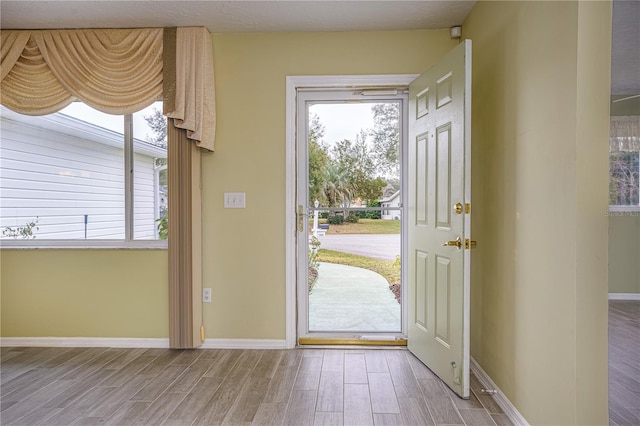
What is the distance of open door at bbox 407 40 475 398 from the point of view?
2.00m

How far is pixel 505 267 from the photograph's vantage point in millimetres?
1958

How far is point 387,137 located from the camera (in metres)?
2.89

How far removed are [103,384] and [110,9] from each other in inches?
103

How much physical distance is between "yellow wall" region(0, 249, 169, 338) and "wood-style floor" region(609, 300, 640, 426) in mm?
3098

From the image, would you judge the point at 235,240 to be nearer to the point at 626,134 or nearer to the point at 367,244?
the point at 367,244

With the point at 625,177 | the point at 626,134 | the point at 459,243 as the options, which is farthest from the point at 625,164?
the point at 459,243

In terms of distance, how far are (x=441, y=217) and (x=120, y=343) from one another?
9.03 feet

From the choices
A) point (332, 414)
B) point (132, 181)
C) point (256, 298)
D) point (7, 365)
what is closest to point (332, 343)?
point (256, 298)

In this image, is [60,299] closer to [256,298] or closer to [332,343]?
[256,298]

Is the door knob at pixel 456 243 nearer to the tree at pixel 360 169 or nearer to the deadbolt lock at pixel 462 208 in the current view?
the deadbolt lock at pixel 462 208

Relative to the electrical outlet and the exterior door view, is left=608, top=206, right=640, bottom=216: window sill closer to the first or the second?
the exterior door view

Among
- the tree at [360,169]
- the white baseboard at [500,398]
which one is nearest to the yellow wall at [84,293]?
the tree at [360,169]

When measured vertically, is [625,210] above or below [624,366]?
above

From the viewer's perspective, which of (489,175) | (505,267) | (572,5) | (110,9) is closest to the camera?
Answer: (572,5)
